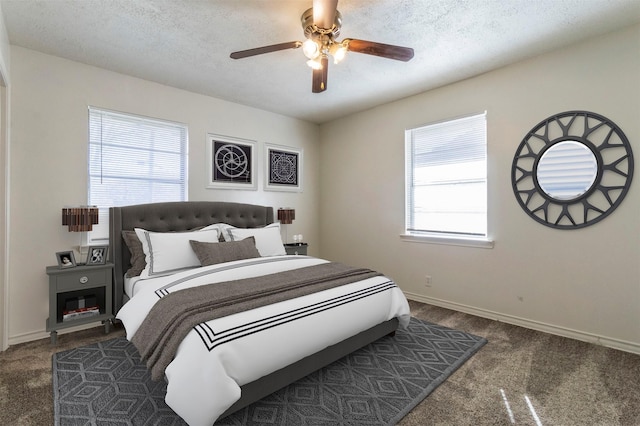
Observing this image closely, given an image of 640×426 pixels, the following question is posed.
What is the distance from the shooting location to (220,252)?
3.17 metres

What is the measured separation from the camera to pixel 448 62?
3.21 m

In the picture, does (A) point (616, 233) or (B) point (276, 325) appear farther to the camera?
(A) point (616, 233)

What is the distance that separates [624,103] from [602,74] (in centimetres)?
33

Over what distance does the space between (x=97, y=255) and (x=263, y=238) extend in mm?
1690

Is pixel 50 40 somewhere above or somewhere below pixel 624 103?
above

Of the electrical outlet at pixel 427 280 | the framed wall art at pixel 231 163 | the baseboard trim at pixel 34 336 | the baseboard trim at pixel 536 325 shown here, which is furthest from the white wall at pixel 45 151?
the baseboard trim at pixel 536 325

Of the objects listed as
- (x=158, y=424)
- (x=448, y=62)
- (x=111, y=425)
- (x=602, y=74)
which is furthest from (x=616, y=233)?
(x=111, y=425)

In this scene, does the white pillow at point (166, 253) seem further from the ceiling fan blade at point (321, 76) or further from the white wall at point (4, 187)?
the ceiling fan blade at point (321, 76)

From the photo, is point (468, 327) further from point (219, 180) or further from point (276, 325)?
point (219, 180)

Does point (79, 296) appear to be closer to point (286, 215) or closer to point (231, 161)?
point (231, 161)

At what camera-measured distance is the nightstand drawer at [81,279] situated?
287 cm

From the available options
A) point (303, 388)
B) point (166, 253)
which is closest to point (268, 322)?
point (303, 388)

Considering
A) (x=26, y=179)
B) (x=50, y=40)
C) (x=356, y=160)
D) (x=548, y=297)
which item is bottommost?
(x=548, y=297)

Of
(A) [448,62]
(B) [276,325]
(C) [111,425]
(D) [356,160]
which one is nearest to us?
(C) [111,425]
